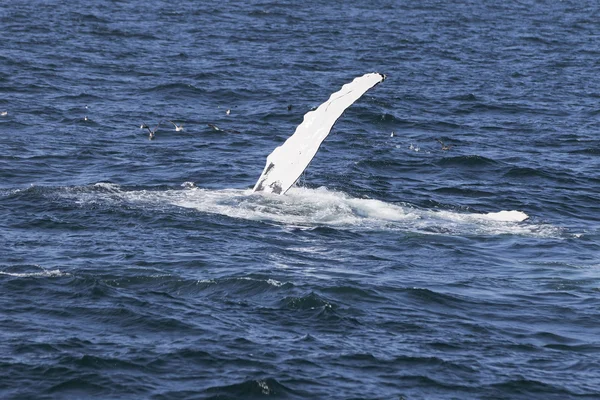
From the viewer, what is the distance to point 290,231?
2920 centimetres

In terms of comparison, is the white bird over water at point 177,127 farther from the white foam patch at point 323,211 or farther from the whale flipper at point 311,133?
the whale flipper at point 311,133

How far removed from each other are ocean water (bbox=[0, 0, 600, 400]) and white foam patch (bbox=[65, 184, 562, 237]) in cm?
11

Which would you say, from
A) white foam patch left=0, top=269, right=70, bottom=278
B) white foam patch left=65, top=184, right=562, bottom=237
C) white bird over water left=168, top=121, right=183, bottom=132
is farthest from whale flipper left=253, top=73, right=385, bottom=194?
white bird over water left=168, top=121, right=183, bottom=132

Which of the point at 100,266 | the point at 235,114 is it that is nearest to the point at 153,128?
the point at 235,114

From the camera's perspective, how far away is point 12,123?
1660 inches

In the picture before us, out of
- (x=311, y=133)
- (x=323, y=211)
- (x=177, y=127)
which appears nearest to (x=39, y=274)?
(x=311, y=133)

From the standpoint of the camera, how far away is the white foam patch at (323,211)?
30234 mm

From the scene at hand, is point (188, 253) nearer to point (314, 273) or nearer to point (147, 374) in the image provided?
point (314, 273)

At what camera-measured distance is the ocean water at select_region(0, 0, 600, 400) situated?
68.6 ft

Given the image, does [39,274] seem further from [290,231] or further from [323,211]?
[323,211]

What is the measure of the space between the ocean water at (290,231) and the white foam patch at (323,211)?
0.11 metres

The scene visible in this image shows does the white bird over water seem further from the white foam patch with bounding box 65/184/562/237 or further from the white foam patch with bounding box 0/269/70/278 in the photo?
the white foam patch with bounding box 0/269/70/278

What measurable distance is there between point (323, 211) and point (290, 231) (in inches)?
84.3

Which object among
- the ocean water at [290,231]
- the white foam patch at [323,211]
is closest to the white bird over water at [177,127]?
the ocean water at [290,231]
